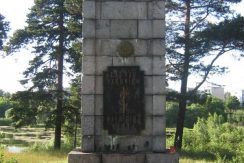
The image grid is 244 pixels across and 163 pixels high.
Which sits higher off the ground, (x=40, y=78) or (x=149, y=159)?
(x=40, y=78)

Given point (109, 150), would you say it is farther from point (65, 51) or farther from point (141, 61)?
point (65, 51)

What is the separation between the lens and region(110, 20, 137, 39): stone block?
7984mm

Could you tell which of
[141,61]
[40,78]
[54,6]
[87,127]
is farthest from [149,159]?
[54,6]

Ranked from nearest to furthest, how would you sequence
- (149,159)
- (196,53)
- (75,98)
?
(149,159)
(196,53)
(75,98)

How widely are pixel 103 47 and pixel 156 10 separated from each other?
4.15ft

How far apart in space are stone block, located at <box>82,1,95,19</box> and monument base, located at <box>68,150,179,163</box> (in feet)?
8.58

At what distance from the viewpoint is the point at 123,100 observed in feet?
25.7

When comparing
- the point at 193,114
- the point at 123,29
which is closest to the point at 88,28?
the point at 123,29

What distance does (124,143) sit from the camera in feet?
25.6

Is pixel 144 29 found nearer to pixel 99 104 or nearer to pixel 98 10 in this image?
pixel 98 10

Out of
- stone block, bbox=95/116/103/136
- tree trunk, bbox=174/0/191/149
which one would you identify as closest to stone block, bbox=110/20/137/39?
stone block, bbox=95/116/103/136

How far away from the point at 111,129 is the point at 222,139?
842 inches

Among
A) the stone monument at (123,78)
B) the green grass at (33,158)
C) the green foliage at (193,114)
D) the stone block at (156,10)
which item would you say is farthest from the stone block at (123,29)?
the green foliage at (193,114)

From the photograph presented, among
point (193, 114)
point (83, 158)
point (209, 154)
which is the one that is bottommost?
point (209, 154)
